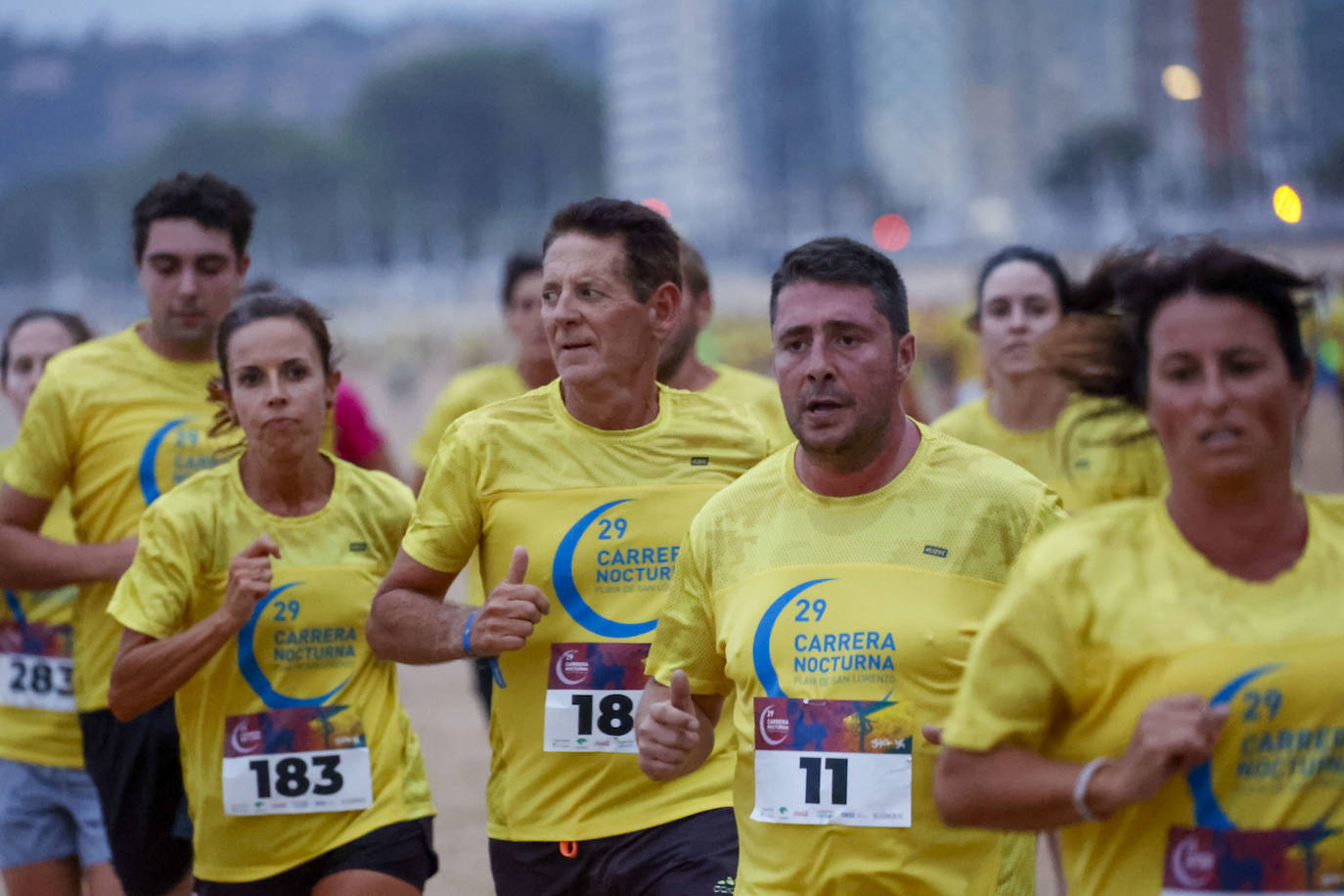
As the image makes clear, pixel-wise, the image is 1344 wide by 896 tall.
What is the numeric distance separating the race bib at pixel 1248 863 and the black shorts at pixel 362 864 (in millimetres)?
2269

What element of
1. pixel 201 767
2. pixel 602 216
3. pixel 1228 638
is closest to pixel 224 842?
pixel 201 767

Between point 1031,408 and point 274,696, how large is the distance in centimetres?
286

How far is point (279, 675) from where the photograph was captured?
4383mm

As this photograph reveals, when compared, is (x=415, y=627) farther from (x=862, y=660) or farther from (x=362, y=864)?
(x=862, y=660)

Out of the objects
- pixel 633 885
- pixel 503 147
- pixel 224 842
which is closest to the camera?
pixel 633 885

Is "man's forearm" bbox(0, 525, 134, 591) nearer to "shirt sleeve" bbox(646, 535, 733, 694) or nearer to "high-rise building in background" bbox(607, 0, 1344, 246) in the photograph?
"shirt sleeve" bbox(646, 535, 733, 694)

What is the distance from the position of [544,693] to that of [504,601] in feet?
1.44

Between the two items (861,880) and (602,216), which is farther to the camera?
(602,216)

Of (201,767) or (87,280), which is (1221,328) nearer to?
(201,767)

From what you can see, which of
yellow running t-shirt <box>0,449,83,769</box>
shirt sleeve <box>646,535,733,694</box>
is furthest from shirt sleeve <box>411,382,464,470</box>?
shirt sleeve <box>646,535,733,694</box>

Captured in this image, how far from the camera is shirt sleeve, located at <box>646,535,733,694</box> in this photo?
355 centimetres

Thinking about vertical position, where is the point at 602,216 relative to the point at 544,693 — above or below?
above

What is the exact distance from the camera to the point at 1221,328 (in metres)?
2.51

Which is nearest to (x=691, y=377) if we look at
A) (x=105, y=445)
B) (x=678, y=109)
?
(x=105, y=445)
